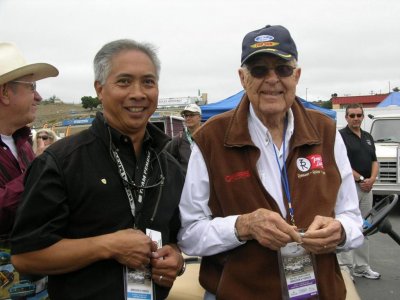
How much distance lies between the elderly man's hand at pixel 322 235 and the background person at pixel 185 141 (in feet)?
15.0

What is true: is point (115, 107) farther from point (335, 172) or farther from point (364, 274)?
point (364, 274)

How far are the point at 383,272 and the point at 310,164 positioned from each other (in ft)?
15.6

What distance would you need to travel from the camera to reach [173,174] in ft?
7.54

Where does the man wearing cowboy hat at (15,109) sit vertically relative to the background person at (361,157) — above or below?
above

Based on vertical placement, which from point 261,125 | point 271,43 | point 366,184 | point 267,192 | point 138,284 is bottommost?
point 366,184

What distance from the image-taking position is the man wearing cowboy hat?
86.7 inches

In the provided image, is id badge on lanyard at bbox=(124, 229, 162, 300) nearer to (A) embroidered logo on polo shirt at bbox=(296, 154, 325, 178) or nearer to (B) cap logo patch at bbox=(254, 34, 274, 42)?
(A) embroidered logo on polo shirt at bbox=(296, 154, 325, 178)

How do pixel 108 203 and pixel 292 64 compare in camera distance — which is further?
pixel 292 64

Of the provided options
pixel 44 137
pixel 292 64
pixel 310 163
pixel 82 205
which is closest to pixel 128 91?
pixel 82 205

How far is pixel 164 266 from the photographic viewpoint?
76.9 inches

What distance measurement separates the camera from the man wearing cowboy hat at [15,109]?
7.23ft

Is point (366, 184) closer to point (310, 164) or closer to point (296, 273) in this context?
point (310, 164)

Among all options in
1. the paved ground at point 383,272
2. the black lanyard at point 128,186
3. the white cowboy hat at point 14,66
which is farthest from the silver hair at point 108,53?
the paved ground at point 383,272

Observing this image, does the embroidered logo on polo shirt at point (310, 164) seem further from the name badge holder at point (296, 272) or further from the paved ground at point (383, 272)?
the paved ground at point (383, 272)
